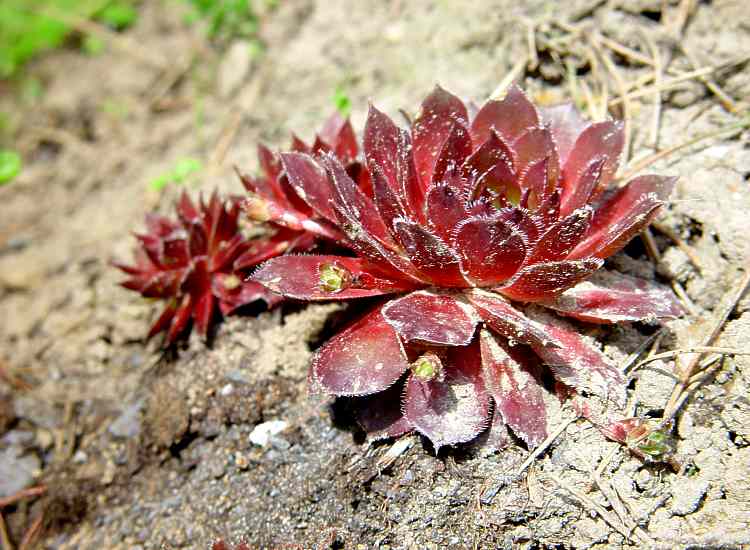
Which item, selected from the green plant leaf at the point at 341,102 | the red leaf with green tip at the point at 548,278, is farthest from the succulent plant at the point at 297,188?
the red leaf with green tip at the point at 548,278

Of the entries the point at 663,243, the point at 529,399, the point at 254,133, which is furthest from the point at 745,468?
the point at 254,133

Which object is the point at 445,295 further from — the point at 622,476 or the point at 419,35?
the point at 419,35

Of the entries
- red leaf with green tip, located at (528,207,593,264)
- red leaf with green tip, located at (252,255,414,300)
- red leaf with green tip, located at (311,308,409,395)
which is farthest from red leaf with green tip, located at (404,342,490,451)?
red leaf with green tip, located at (528,207,593,264)

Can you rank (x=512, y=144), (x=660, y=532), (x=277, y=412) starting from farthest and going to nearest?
(x=277, y=412), (x=512, y=144), (x=660, y=532)

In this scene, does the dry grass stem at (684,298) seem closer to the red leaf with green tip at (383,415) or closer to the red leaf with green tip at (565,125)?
the red leaf with green tip at (565,125)

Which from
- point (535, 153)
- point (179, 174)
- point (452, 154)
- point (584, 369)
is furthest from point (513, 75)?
point (179, 174)

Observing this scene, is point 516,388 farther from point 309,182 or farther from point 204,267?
point 204,267
